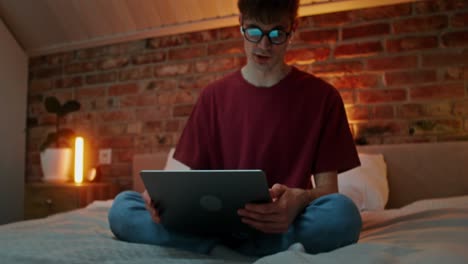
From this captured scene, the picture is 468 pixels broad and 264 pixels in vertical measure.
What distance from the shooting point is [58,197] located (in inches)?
99.3

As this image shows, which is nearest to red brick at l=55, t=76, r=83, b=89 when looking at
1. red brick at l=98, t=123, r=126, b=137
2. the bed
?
red brick at l=98, t=123, r=126, b=137

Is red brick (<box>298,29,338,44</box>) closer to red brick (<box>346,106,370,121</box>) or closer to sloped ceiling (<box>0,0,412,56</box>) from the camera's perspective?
sloped ceiling (<box>0,0,412,56</box>)

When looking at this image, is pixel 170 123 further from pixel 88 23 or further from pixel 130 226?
pixel 130 226

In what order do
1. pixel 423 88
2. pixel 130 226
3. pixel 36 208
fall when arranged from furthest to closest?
pixel 36 208, pixel 423 88, pixel 130 226

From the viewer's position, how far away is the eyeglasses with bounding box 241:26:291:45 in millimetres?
1221

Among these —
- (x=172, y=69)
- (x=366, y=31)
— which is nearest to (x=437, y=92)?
(x=366, y=31)

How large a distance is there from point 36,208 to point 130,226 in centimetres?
179

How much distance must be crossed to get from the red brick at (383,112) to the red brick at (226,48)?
84 centimetres

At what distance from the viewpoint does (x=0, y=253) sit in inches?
34.9

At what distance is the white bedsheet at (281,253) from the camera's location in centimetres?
74

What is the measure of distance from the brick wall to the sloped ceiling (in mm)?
63


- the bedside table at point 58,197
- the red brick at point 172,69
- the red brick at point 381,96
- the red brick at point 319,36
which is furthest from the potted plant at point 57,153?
the red brick at point 381,96

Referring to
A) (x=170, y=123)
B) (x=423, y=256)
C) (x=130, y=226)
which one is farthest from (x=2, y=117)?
(x=423, y=256)

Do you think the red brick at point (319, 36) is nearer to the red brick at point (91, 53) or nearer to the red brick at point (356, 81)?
the red brick at point (356, 81)
